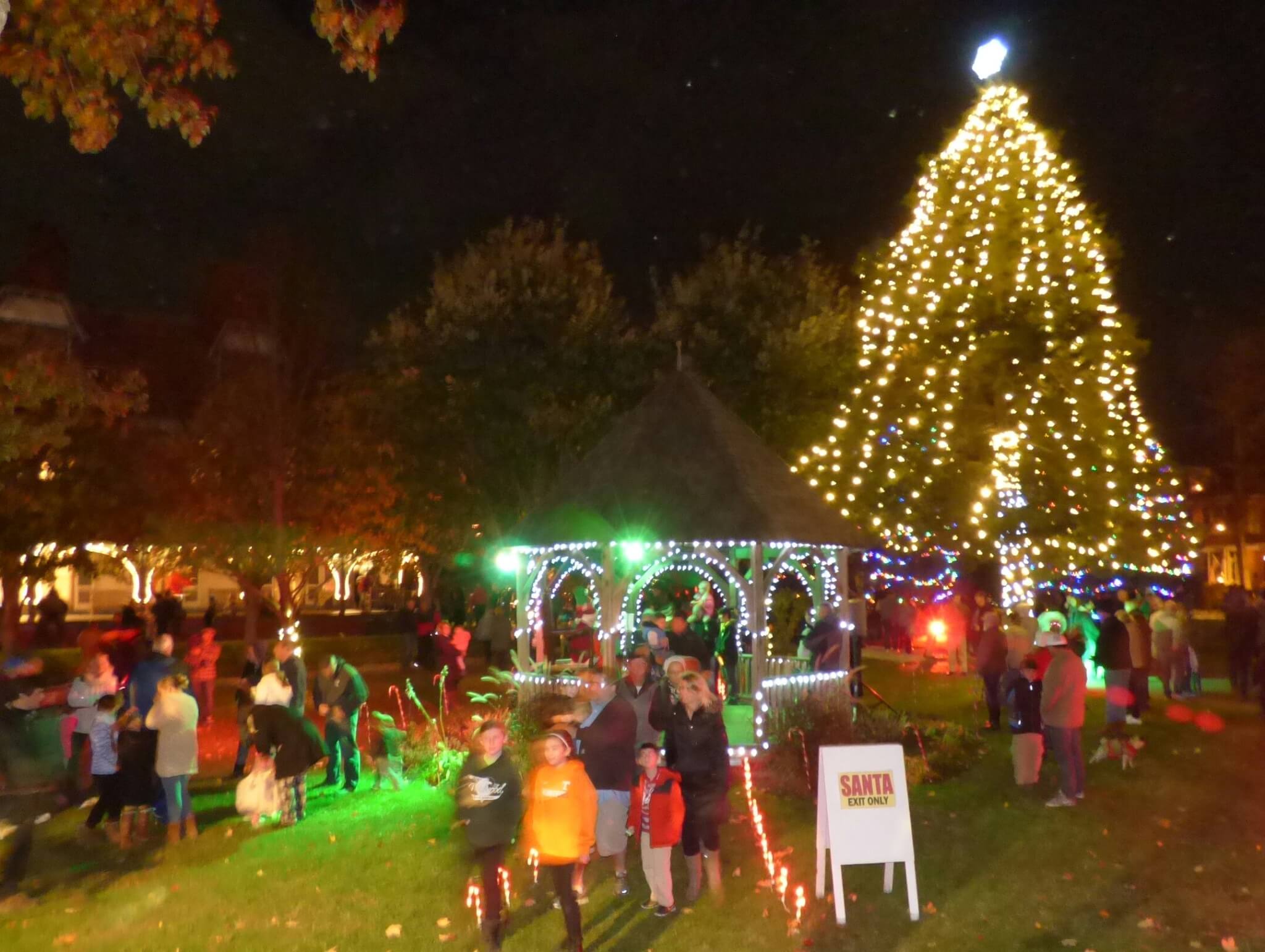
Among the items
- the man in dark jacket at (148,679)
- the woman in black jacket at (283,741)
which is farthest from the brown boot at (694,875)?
the man in dark jacket at (148,679)

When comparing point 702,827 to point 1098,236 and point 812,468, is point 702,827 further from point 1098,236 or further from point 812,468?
point 1098,236

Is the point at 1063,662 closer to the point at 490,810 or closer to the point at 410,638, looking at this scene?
the point at 490,810

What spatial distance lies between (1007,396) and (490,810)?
19.5 meters

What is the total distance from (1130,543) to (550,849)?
1947 cm

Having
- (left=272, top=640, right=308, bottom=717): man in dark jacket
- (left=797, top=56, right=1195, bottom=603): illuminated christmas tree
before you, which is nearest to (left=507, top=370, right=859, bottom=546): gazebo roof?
(left=272, top=640, right=308, bottom=717): man in dark jacket

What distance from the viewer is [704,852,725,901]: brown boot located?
27.0ft

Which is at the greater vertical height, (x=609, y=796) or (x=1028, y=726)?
(x=609, y=796)

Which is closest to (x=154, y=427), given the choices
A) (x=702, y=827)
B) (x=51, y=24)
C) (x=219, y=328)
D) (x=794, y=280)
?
(x=219, y=328)

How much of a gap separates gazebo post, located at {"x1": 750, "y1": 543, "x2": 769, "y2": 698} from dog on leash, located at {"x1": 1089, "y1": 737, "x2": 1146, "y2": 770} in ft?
13.2

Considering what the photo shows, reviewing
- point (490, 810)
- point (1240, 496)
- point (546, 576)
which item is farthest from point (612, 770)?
point (1240, 496)

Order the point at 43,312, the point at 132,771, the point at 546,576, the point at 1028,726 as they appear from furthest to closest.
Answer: the point at 43,312, the point at 546,576, the point at 1028,726, the point at 132,771

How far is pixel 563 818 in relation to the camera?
7.03m

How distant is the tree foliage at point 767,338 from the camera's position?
25438 mm

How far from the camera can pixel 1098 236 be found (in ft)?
78.2
